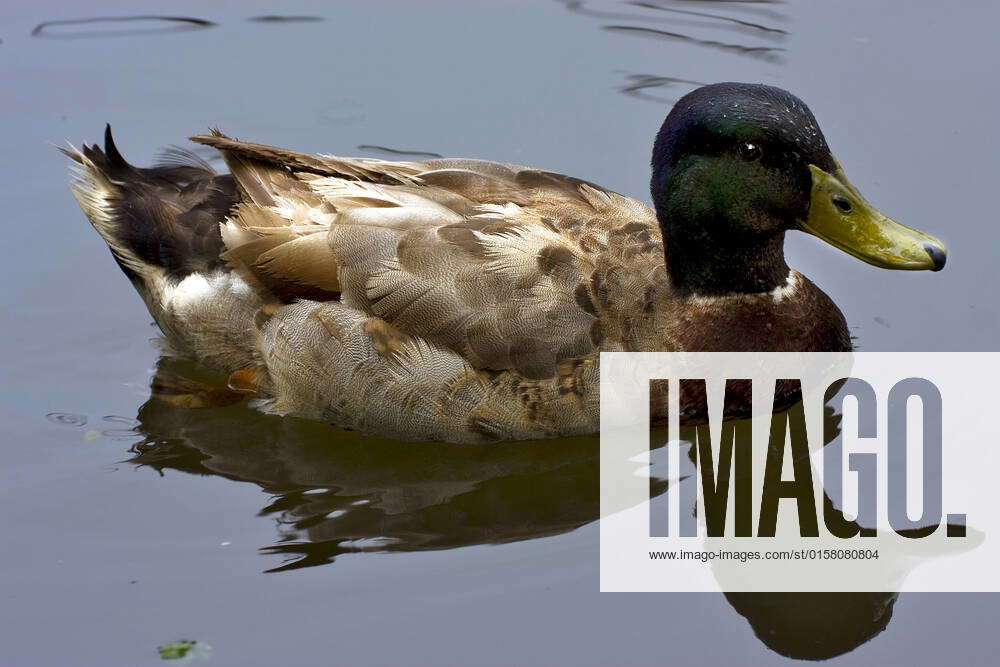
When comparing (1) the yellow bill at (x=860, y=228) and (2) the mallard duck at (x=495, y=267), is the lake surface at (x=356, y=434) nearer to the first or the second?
(2) the mallard duck at (x=495, y=267)

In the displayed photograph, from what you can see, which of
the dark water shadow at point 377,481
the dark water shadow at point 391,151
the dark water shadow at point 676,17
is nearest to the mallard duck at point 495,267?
the dark water shadow at point 377,481

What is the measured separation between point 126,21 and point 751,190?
16.4ft

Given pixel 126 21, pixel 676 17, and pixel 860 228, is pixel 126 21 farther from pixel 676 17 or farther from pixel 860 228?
pixel 860 228

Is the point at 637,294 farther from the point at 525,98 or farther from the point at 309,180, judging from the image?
the point at 525,98

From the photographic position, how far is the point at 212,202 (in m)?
6.79

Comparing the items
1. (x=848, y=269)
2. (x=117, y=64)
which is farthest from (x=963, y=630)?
(x=117, y=64)

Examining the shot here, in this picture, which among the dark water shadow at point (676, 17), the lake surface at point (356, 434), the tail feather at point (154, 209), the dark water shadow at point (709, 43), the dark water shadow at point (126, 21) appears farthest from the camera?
the dark water shadow at point (676, 17)

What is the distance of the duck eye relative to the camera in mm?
5980

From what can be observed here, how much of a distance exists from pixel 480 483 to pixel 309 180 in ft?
5.35

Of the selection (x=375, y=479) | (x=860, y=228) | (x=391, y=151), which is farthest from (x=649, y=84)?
(x=375, y=479)

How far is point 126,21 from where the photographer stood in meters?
9.38

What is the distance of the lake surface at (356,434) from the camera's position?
5.61 meters

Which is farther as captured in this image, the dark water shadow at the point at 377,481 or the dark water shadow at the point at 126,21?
the dark water shadow at the point at 126,21

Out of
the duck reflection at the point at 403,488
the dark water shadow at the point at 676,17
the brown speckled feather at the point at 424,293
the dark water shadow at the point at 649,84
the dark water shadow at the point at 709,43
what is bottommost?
the duck reflection at the point at 403,488
